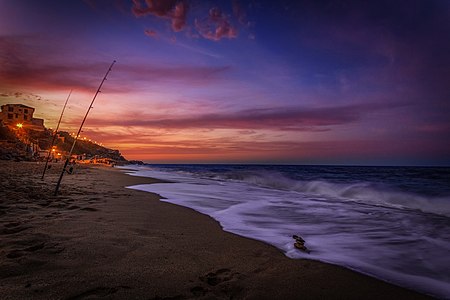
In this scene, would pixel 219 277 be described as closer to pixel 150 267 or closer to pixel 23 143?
pixel 150 267

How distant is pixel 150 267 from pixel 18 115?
277ft

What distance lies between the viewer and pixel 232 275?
2441 millimetres

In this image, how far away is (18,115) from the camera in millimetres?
65375

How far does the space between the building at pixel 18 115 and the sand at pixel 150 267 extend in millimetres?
79712

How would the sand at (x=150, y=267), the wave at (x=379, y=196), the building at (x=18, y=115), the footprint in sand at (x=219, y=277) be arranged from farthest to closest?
the building at (x=18, y=115), the wave at (x=379, y=196), the footprint in sand at (x=219, y=277), the sand at (x=150, y=267)

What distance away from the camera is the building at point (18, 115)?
63894 mm

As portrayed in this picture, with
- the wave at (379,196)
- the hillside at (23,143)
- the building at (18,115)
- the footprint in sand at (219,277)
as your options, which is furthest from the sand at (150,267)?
the building at (18,115)

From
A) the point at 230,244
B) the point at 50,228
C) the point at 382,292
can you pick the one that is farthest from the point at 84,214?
the point at 382,292

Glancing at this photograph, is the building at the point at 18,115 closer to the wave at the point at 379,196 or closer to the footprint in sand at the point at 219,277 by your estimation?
the wave at the point at 379,196

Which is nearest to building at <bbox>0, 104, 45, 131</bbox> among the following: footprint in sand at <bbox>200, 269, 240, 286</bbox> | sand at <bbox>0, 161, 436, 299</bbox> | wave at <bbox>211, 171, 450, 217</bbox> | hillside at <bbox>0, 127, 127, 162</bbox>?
hillside at <bbox>0, 127, 127, 162</bbox>

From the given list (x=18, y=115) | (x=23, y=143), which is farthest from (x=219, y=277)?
(x=18, y=115)

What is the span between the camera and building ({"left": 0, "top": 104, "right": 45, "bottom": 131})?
63894 mm

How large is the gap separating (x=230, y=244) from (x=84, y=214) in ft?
9.60

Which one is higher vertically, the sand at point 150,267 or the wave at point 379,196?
the sand at point 150,267
